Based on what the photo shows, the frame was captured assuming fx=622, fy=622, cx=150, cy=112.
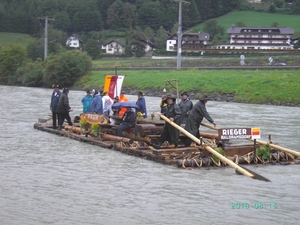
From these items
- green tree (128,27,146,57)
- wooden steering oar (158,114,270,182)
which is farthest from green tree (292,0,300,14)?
wooden steering oar (158,114,270,182)

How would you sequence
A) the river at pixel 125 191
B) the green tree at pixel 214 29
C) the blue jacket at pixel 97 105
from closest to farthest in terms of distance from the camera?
the river at pixel 125 191, the blue jacket at pixel 97 105, the green tree at pixel 214 29

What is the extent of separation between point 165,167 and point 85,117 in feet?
20.6

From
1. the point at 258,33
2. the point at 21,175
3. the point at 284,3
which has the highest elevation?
the point at 284,3

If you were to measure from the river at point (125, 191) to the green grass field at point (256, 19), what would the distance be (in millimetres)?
123393

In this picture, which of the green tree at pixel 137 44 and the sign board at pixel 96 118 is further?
the green tree at pixel 137 44

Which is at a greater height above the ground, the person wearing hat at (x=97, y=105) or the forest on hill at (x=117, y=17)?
the forest on hill at (x=117, y=17)

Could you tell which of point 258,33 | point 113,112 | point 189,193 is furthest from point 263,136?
point 258,33

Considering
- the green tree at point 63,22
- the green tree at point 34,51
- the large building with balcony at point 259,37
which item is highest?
the green tree at point 63,22

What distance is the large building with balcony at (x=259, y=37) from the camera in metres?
125

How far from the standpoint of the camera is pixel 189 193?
14352 millimetres

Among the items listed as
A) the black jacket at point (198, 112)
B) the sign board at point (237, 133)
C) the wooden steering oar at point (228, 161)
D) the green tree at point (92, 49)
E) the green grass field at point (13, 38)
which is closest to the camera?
the wooden steering oar at point (228, 161)

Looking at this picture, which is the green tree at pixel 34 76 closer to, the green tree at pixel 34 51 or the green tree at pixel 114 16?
the green tree at pixel 34 51

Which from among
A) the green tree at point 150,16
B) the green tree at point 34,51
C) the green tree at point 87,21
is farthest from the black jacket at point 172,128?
the green tree at point 87,21

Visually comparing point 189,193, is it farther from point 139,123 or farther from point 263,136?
point 263,136
